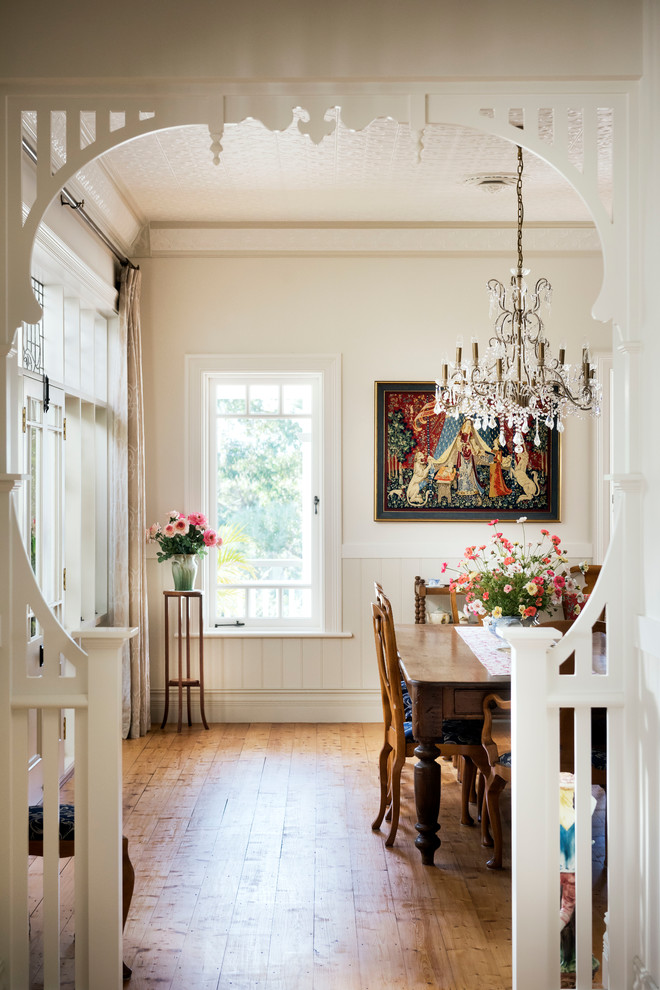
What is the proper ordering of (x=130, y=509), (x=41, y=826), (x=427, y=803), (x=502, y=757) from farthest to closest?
(x=130, y=509) → (x=427, y=803) → (x=502, y=757) → (x=41, y=826)

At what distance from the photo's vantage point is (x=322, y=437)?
18.1 ft

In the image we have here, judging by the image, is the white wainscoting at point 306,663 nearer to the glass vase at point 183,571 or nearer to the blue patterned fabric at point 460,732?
the glass vase at point 183,571

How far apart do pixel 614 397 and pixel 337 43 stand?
49.0 inches

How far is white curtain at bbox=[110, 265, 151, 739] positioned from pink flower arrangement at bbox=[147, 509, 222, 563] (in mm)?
136

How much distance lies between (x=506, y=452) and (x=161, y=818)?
3085mm

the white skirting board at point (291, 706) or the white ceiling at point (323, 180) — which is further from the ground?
the white ceiling at point (323, 180)

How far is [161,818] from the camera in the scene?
3797 mm

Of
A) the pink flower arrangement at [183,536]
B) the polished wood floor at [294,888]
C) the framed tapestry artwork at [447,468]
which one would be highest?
the framed tapestry artwork at [447,468]

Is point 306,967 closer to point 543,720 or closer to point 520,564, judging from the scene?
point 543,720

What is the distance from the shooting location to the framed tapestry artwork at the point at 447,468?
548 centimetres

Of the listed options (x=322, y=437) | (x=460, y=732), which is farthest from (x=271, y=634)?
(x=460, y=732)

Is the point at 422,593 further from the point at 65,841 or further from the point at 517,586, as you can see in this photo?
the point at 65,841

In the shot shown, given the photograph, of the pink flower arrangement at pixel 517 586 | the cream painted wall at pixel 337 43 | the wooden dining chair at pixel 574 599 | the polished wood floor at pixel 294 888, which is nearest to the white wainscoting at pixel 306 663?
the polished wood floor at pixel 294 888

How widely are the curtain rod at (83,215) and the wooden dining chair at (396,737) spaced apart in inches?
88.1
